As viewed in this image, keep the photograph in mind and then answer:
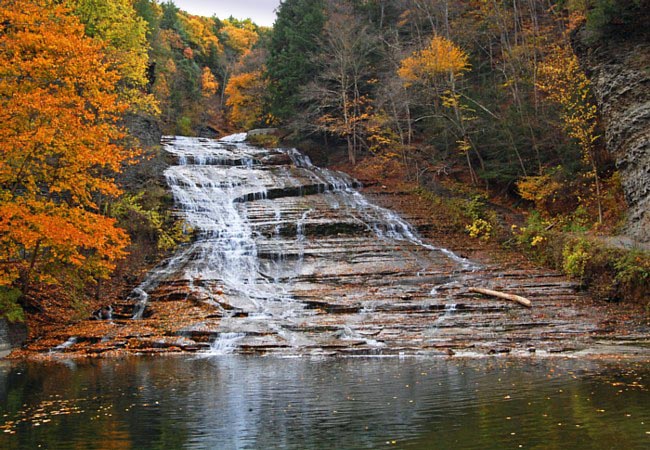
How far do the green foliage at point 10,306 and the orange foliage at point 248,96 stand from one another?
3183 cm

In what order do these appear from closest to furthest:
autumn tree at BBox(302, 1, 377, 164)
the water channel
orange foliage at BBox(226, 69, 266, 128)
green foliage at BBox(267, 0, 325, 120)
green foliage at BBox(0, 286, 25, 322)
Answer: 1. the water channel
2. green foliage at BBox(0, 286, 25, 322)
3. autumn tree at BBox(302, 1, 377, 164)
4. green foliage at BBox(267, 0, 325, 120)
5. orange foliage at BBox(226, 69, 266, 128)

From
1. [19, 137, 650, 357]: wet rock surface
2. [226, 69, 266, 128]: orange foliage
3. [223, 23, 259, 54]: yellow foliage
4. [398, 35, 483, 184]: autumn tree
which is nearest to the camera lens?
[19, 137, 650, 357]: wet rock surface

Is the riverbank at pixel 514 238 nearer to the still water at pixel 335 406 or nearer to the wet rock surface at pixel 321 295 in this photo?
the wet rock surface at pixel 321 295

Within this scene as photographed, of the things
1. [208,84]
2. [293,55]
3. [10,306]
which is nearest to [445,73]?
[293,55]

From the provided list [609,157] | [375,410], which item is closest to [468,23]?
[609,157]

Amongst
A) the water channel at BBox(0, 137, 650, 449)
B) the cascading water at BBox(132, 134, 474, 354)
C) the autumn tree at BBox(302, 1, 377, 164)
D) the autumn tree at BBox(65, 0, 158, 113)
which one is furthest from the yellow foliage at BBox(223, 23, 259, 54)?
the water channel at BBox(0, 137, 650, 449)

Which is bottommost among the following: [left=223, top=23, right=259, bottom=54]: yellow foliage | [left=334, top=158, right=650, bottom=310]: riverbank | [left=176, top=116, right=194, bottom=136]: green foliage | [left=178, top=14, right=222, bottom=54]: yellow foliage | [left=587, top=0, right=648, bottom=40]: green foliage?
[left=334, top=158, right=650, bottom=310]: riverbank

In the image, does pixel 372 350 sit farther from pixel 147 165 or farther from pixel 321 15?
pixel 321 15

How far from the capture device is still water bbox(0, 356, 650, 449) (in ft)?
20.8

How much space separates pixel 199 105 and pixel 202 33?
19.2 m

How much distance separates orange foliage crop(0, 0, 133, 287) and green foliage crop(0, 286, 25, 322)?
0.50 meters

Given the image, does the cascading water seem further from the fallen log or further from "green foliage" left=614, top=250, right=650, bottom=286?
"green foliage" left=614, top=250, right=650, bottom=286

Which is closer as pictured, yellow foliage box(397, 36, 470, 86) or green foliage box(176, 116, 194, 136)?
yellow foliage box(397, 36, 470, 86)

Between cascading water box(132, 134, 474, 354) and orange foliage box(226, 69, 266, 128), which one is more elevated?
orange foliage box(226, 69, 266, 128)
